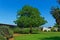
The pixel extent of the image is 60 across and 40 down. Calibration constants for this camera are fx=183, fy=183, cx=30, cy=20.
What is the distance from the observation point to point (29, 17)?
4128 cm

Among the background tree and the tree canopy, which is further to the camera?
the tree canopy

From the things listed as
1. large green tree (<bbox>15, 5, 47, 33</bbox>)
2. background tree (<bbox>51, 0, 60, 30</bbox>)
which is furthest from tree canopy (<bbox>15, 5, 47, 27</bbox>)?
background tree (<bbox>51, 0, 60, 30</bbox>)

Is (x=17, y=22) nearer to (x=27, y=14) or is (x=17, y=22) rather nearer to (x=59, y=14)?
(x=27, y=14)

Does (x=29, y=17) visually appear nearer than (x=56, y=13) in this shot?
No

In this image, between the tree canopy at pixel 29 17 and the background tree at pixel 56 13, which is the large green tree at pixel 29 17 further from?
the background tree at pixel 56 13

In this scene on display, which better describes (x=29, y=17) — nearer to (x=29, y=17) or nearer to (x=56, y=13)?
(x=29, y=17)

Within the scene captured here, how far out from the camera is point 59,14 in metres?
24.4

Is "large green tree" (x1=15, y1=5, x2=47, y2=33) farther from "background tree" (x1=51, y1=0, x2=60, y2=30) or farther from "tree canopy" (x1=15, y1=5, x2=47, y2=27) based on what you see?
"background tree" (x1=51, y1=0, x2=60, y2=30)

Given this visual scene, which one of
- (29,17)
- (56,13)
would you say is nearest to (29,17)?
(29,17)

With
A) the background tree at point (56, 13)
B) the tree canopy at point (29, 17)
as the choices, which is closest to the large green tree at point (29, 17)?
the tree canopy at point (29, 17)

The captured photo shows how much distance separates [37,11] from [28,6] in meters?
2.39

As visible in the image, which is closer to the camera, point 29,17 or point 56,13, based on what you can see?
point 56,13

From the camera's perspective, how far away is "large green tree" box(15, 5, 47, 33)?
1599 inches

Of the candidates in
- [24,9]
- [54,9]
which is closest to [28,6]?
[24,9]
